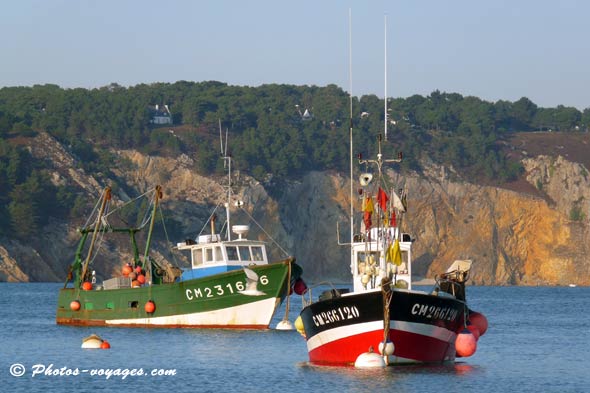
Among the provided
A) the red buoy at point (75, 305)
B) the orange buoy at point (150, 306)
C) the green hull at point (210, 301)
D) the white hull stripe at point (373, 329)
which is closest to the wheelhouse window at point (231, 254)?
the green hull at point (210, 301)

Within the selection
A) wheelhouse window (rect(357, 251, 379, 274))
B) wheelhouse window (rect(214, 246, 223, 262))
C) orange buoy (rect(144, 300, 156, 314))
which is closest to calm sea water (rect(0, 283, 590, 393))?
orange buoy (rect(144, 300, 156, 314))

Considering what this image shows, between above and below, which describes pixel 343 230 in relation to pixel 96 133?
below

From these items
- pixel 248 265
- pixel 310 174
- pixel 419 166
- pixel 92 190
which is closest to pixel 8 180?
pixel 92 190

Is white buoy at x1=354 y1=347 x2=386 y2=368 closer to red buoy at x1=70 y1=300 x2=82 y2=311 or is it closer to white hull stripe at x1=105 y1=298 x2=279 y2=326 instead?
white hull stripe at x1=105 y1=298 x2=279 y2=326

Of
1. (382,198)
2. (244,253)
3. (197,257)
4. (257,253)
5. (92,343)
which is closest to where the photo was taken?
(382,198)

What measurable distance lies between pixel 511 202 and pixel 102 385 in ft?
495

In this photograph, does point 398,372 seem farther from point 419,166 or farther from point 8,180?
point 419,166

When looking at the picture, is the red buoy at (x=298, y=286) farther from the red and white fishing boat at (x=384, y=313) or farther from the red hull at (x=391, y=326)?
the red hull at (x=391, y=326)

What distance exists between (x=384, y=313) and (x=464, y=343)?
5438 millimetres

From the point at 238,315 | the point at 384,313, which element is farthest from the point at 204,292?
the point at 384,313

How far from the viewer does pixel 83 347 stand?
56.4m

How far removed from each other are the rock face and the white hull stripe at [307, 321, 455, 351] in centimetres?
12783

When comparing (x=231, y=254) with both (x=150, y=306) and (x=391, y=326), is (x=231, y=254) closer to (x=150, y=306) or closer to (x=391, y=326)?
(x=150, y=306)

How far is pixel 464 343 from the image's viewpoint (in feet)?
151
